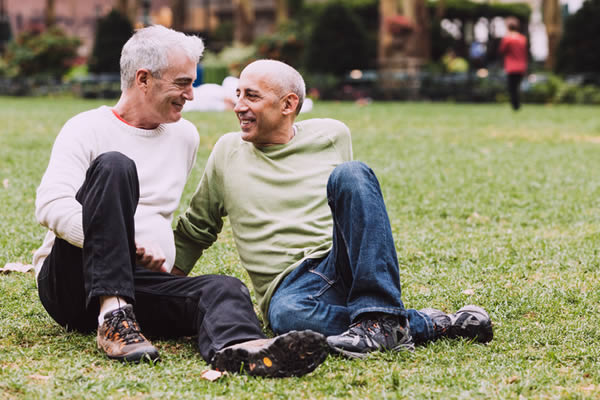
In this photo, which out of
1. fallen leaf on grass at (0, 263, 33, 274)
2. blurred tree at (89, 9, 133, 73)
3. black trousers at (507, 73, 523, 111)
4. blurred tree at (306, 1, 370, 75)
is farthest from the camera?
blurred tree at (89, 9, 133, 73)

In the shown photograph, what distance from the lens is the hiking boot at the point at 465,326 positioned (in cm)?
365

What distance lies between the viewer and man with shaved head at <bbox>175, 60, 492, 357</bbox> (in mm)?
3352

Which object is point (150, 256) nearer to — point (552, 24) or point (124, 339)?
point (124, 339)

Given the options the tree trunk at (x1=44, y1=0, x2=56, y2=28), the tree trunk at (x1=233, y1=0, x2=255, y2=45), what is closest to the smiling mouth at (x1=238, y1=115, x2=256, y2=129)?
the tree trunk at (x1=233, y1=0, x2=255, y2=45)

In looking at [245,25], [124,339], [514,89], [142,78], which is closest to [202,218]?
[142,78]

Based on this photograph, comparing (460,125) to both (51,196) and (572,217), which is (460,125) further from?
(51,196)

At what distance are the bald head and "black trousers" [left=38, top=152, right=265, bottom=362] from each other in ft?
2.60

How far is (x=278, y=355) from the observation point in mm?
3047

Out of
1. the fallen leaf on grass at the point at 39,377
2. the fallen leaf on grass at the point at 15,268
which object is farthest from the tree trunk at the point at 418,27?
the fallen leaf on grass at the point at 39,377

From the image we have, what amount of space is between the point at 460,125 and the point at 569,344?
40.1 ft

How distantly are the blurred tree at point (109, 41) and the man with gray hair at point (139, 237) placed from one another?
25.0m

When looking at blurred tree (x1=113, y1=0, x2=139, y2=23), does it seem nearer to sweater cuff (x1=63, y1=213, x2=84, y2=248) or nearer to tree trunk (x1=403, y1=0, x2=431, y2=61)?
tree trunk (x1=403, y1=0, x2=431, y2=61)

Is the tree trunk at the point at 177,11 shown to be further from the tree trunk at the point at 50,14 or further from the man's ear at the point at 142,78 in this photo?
the man's ear at the point at 142,78

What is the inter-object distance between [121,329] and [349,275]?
0.92 m
